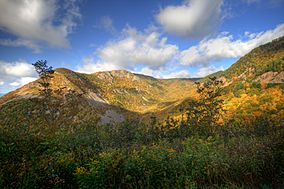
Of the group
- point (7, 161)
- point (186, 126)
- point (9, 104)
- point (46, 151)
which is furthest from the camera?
point (9, 104)

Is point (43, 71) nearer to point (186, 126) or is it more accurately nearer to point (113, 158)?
point (113, 158)

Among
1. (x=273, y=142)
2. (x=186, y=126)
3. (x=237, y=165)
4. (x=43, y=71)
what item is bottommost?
(x=186, y=126)

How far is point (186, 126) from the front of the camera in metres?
47.7

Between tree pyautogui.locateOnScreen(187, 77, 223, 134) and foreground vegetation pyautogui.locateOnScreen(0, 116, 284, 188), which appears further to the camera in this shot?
tree pyautogui.locateOnScreen(187, 77, 223, 134)

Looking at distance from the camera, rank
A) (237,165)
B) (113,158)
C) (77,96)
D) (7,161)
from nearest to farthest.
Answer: (237,165) < (7,161) < (113,158) < (77,96)

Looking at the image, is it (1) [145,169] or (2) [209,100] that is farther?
(2) [209,100]

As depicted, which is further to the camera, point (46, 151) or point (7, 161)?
point (46, 151)

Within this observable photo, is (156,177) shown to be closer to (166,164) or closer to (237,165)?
(166,164)

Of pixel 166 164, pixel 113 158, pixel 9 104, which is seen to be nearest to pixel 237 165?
pixel 166 164

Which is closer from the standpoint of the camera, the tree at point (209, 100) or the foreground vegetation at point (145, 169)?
the foreground vegetation at point (145, 169)

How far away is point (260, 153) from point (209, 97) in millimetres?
25338

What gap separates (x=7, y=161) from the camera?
529 centimetres

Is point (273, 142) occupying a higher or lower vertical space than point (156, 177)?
higher

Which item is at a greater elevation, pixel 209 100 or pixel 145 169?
pixel 209 100
